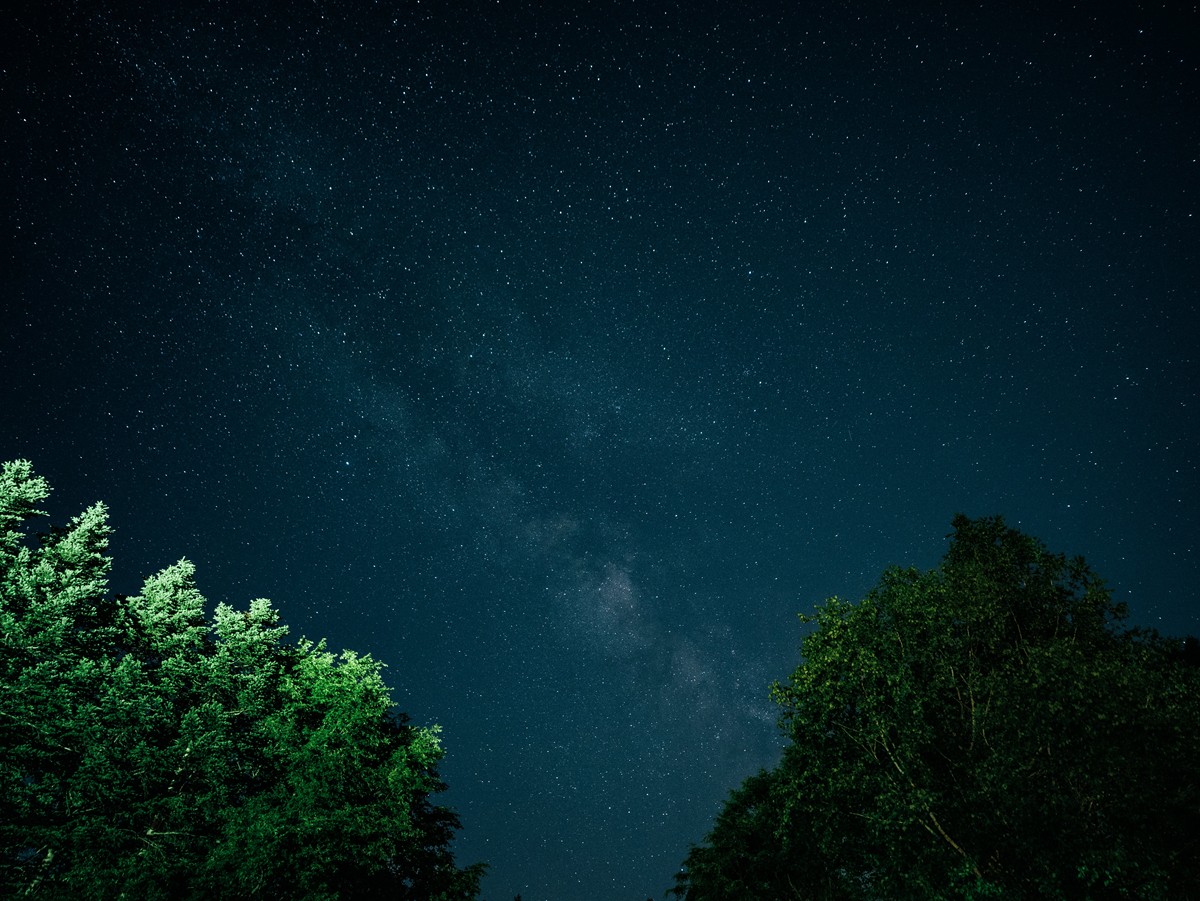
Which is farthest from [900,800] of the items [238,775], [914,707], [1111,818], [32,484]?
[32,484]

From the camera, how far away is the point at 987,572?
19.7 m

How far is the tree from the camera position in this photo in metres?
12.6

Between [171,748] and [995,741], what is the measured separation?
27.5m

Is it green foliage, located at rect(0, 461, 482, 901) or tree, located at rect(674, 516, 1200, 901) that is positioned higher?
tree, located at rect(674, 516, 1200, 901)

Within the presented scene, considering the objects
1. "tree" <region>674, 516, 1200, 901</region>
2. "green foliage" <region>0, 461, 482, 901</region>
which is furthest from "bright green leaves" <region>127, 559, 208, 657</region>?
"tree" <region>674, 516, 1200, 901</region>

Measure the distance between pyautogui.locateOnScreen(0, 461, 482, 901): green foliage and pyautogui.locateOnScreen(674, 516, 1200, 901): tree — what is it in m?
17.4

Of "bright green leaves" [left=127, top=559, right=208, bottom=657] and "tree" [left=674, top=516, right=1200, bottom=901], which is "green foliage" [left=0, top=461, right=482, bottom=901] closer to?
"bright green leaves" [left=127, top=559, right=208, bottom=657]

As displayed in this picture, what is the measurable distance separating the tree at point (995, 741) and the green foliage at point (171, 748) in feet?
57.1

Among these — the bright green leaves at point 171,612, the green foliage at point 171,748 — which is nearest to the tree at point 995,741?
the green foliage at point 171,748

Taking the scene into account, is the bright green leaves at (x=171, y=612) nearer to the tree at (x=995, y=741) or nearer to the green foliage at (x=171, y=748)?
the green foliage at (x=171, y=748)

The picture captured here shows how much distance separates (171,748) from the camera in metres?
19.9

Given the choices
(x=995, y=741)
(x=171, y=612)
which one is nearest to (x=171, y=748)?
(x=171, y=612)

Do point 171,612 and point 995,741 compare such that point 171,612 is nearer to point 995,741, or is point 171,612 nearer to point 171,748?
point 171,748

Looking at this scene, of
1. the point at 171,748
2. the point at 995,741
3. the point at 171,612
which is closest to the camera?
the point at 995,741
